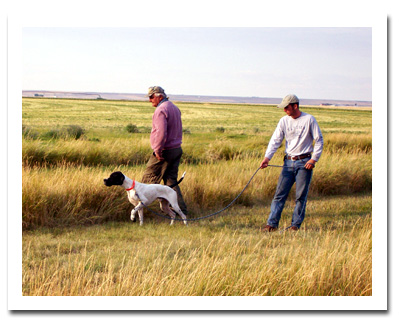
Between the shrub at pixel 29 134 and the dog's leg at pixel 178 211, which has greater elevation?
the shrub at pixel 29 134

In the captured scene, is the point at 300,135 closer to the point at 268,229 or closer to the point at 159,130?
the point at 268,229

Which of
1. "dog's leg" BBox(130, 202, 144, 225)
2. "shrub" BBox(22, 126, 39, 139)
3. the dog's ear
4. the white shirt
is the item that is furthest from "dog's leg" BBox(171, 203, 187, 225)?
"shrub" BBox(22, 126, 39, 139)

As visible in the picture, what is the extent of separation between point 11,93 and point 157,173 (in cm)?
334

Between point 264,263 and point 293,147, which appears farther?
point 293,147

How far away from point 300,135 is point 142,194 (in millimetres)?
2730

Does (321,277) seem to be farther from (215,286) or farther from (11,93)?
(11,93)

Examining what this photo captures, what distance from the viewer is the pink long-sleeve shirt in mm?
7891

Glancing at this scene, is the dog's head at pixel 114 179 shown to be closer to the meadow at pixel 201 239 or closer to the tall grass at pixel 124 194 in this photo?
the meadow at pixel 201 239

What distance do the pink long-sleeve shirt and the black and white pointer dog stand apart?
752mm

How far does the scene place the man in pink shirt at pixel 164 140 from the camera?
26.0ft

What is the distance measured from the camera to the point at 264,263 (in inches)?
227

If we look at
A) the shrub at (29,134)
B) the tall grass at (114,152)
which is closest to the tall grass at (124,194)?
the tall grass at (114,152)
